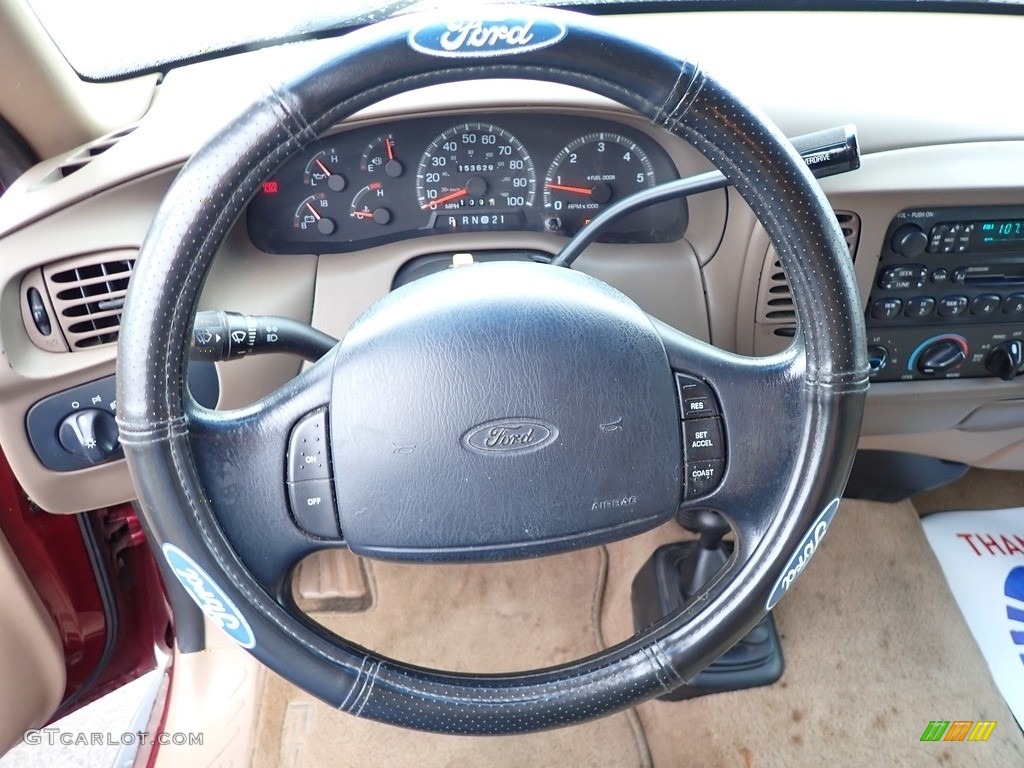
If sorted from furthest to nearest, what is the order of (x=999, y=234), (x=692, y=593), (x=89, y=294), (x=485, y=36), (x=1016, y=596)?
(x=1016, y=596) < (x=692, y=593) < (x=999, y=234) < (x=89, y=294) < (x=485, y=36)

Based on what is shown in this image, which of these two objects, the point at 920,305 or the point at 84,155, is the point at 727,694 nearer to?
the point at 920,305

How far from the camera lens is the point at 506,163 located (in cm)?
108

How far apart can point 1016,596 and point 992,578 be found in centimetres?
5

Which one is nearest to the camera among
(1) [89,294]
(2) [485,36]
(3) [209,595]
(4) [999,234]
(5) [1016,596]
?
(2) [485,36]

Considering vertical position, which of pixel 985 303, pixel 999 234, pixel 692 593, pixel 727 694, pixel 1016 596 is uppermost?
pixel 999 234

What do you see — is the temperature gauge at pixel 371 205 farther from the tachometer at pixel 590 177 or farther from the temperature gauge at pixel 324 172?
the tachometer at pixel 590 177

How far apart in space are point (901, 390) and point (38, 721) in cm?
161

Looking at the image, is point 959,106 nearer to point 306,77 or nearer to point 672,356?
point 672,356

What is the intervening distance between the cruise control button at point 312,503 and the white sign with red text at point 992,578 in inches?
48.3

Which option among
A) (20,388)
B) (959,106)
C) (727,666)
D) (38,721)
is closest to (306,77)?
(20,388)

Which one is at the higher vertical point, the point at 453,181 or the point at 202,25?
the point at 202,25

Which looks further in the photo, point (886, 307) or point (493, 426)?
point (886, 307)

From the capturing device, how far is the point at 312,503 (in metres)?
0.74

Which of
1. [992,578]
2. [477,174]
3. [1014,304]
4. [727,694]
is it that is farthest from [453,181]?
[992,578]
